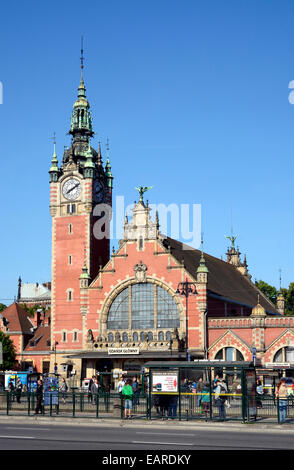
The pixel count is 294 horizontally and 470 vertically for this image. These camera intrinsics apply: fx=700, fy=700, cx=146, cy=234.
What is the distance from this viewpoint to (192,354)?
2537 inches

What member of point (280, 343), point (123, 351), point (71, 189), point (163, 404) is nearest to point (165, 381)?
point (163, 404)

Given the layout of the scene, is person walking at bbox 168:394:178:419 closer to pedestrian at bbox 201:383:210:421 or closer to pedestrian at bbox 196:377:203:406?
pedestrian at bbox 196:377:203:406

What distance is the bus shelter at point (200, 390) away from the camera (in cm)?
3010

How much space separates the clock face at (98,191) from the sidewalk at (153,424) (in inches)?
1868

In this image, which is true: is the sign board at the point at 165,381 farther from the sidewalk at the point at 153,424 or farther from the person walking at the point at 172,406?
the sidewalk at the point at 153,424

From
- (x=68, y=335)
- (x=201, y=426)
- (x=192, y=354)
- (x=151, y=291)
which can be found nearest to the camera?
(x=201, y=426)

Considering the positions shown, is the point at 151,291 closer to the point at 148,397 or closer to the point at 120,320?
the point at 120,320

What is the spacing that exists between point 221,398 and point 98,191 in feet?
166

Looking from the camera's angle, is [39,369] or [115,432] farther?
[39,369]

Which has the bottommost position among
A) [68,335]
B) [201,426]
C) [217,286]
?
[201,426]

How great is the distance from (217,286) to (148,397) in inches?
1703

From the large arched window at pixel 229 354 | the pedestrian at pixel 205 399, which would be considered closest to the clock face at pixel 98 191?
the large arched window at pixel 229 354

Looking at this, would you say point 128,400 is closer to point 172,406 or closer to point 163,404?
point 163,404
